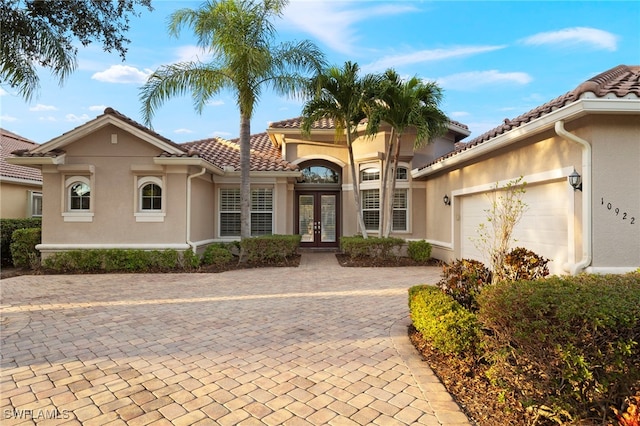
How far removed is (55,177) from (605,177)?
48.6 feet

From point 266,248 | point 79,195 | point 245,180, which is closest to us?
point 79,195

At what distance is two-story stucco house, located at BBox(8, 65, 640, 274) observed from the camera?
5973 mm

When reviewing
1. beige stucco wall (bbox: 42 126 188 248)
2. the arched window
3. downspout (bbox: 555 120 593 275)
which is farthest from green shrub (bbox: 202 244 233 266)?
downspout (bbox: 555 120 593 275)

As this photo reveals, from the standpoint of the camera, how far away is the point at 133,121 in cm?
1177

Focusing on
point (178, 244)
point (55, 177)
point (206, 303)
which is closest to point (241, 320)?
point (206, 303)

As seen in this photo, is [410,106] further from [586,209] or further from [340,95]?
[586,209]

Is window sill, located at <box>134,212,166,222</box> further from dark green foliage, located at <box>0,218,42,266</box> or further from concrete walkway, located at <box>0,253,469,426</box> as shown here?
dark green foliage, located at <box>0,218,42,266</box>

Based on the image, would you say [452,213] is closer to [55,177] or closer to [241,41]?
[241,41]

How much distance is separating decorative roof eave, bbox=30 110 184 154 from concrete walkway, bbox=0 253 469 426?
5318 mm

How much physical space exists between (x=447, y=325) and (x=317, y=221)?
1285cm

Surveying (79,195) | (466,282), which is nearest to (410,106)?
(466,282)

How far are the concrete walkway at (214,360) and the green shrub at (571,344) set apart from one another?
80 centimetres

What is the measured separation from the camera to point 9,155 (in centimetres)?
1720

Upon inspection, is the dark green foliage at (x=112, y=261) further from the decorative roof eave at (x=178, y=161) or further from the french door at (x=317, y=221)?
the french door at (x=317, y=221)
